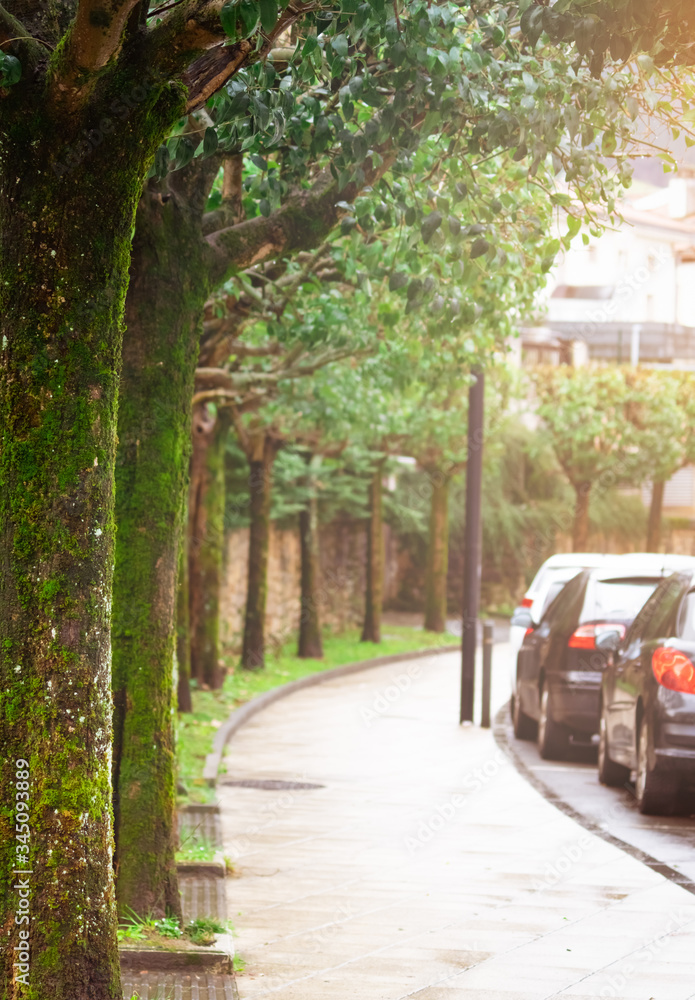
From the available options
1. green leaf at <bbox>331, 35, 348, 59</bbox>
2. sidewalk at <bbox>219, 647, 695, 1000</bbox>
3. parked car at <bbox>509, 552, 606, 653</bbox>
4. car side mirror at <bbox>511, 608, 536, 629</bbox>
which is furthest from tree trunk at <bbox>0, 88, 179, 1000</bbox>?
parked car at <bbox>509, 552, 606, 653</bbox>

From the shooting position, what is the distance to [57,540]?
4246 mm

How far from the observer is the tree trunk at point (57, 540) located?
164 inches

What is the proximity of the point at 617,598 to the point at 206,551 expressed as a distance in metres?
6.30

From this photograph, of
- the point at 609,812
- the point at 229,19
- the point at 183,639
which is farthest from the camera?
the point at 183,639

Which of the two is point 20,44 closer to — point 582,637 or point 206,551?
point 582,637

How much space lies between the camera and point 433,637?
2970cm

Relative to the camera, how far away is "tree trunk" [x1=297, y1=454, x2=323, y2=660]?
74.9 feet

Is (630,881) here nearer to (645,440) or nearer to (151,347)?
(151,347)

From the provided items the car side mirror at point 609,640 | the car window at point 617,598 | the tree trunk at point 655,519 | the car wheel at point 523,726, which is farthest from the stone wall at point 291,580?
the car side mirror at point 609,640

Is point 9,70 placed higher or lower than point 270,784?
higher

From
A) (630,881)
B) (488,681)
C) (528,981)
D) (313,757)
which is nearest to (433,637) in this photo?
(488,681)

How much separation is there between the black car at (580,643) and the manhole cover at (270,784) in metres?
2.59

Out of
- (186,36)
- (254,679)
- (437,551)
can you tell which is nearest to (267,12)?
(186,36)
